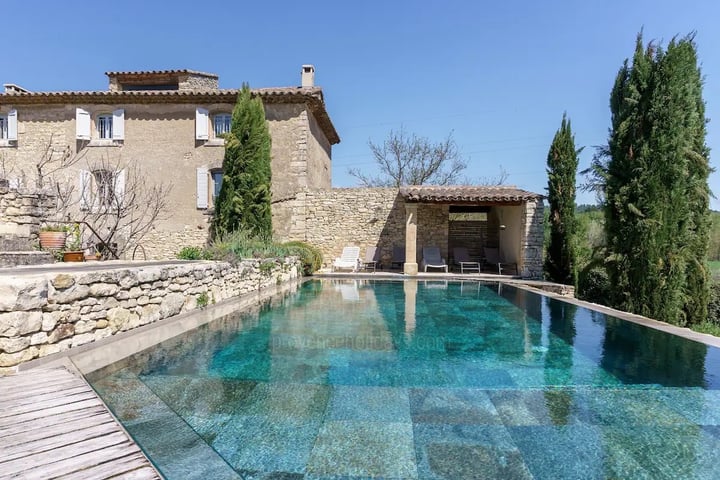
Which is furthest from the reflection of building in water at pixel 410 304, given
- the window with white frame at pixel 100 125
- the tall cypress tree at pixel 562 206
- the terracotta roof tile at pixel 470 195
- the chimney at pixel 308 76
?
the window with white frame at pixel 100 125

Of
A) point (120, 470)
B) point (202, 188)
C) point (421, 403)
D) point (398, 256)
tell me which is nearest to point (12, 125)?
point (202, 188)

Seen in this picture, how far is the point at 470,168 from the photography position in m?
26.4

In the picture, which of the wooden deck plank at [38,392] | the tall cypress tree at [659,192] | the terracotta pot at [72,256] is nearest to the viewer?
the wooden deck plank at [38,392]

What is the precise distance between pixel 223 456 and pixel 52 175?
16.7 m

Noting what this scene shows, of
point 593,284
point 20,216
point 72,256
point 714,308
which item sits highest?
point 20,216

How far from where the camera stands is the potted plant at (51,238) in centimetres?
732

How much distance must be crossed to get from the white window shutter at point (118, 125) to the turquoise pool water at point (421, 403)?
12.3m

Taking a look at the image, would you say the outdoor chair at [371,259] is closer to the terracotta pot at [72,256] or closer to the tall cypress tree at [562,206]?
the tall cypress tree at [562,206]

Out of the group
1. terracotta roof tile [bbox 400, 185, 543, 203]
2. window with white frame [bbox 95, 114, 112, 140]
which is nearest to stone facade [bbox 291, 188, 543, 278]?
terracotta roof tile [bbox 400, 185, 543, 203]

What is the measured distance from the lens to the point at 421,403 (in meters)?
2.83

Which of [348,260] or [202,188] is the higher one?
[202,188]

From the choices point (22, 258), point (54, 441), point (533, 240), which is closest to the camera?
point (54, 441)

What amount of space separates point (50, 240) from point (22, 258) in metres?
1.77

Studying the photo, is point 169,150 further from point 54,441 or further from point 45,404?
point 54,441
